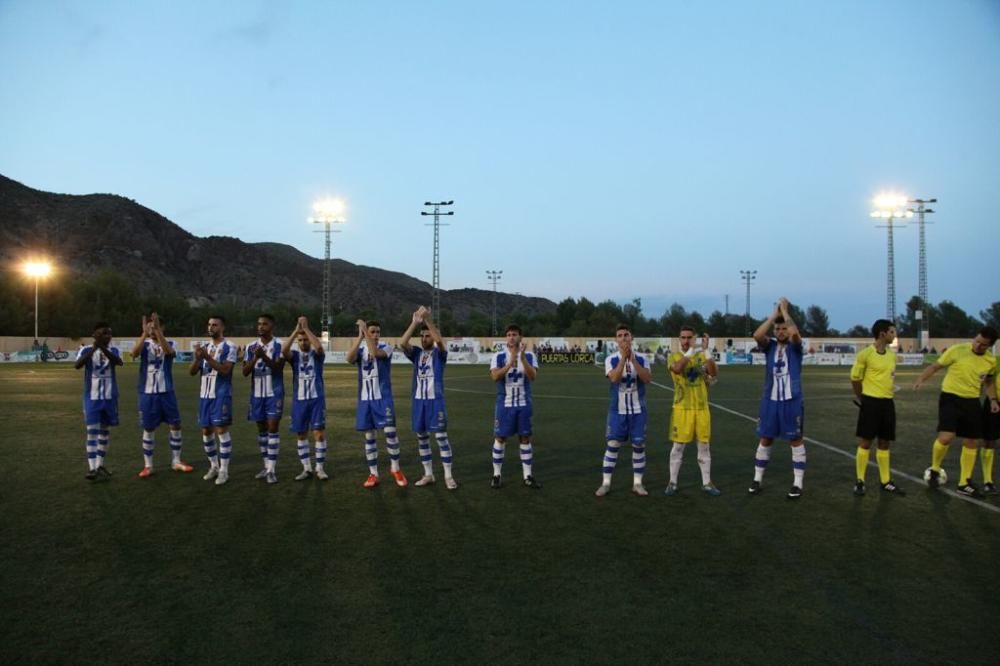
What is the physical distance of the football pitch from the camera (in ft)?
14.9

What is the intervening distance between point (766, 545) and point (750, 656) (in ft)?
8.70

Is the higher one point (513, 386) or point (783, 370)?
point (783, 370)

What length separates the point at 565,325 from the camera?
106 metres

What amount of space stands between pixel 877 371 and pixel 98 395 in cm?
1106

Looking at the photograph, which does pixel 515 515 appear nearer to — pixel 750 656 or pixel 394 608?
pixel 394 608

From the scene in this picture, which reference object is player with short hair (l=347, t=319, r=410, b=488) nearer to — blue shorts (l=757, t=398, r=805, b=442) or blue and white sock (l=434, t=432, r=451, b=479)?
blue and white sock (l=434, t=432, r=451, b=479)

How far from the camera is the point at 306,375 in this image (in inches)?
384

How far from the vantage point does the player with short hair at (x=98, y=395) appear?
386 inches

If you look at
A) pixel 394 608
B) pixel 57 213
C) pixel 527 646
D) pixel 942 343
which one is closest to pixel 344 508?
pixel 394 608

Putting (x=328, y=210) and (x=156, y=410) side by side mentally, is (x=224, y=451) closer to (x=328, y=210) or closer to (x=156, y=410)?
(x=156, y=410)

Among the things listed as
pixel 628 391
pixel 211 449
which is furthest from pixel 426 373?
pixel 211 449

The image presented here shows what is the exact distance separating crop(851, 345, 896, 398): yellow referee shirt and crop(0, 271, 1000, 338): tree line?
224ft

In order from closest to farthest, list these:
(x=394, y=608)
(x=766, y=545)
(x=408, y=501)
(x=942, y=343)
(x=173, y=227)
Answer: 1. (x=394, y=608)
2. (x=766, y=545)
3. (x=408, y=501)
4. (x=942, y=343)
5. (x=173, y=227)

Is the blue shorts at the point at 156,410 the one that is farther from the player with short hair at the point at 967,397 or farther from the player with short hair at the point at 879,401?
the player with short hair at the point at 967,397
